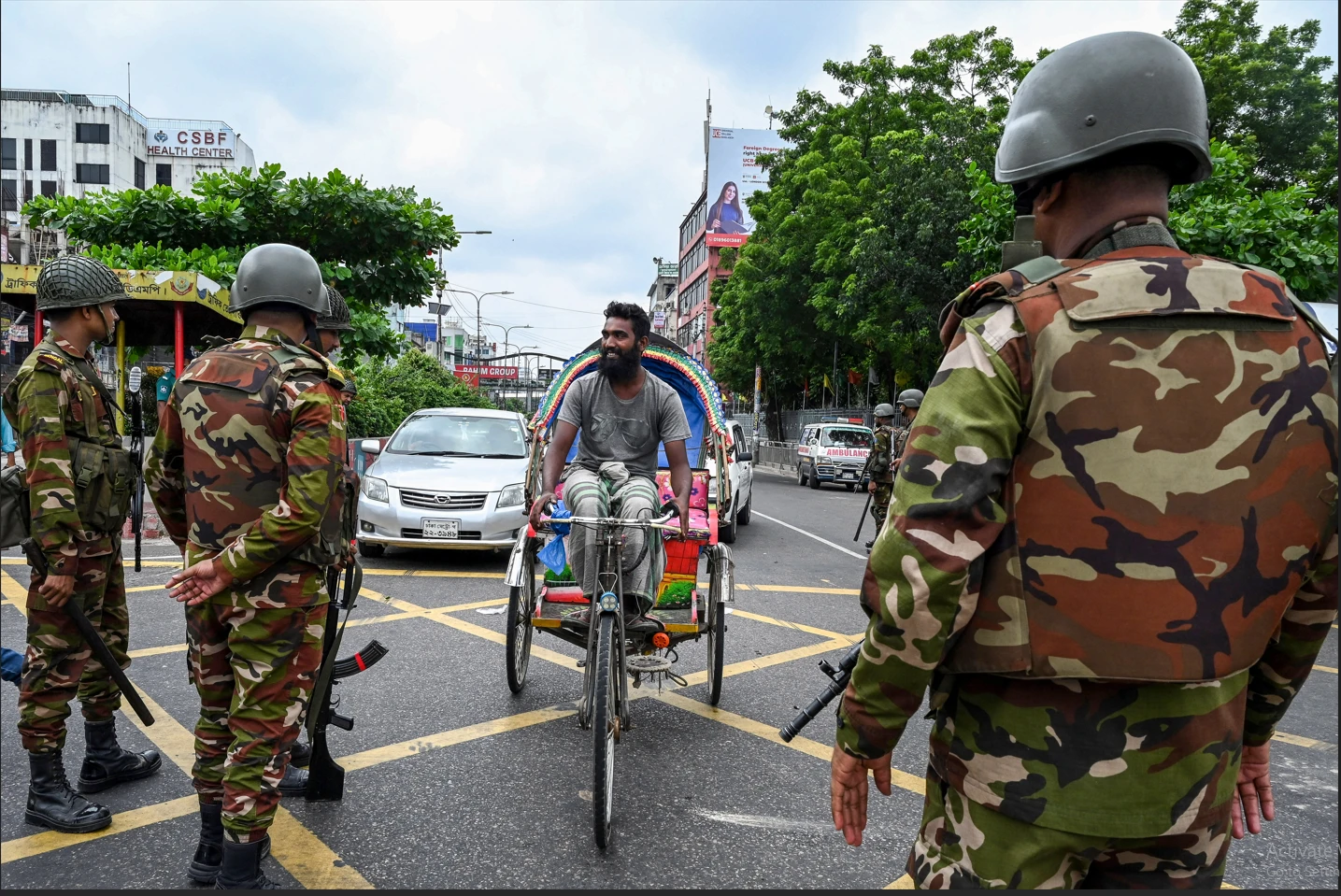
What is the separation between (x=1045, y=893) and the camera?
1.47 m

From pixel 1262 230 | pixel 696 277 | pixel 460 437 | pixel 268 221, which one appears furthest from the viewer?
pixel 696 277

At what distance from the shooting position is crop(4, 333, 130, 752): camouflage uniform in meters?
3.06

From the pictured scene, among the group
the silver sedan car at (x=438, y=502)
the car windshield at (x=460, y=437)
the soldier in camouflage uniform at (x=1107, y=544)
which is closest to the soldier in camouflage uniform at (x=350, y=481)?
the soldier in camouflage uniform at (x=1107, y=544)

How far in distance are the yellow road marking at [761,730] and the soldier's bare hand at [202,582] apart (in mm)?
2333

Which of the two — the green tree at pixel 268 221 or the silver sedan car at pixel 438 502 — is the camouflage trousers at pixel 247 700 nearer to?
the silver sedan car at pixel 438 502

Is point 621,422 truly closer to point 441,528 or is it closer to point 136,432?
point 136,432

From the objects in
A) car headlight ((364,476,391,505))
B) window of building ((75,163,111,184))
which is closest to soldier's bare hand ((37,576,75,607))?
car headlight ((364,476,391,505))

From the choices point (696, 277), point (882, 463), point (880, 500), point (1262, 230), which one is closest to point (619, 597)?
point (880, 500)

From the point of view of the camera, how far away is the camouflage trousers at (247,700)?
8.61 feet

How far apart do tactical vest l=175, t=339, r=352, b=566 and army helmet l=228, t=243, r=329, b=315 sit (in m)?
0.19

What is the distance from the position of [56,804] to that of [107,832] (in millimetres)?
215

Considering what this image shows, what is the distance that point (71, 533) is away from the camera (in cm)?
314

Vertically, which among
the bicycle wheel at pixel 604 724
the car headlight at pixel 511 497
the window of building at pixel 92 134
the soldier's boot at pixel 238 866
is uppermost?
the window of building at pixel 92 134

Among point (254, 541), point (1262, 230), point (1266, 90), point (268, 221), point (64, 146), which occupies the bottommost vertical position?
point (254, 541)
